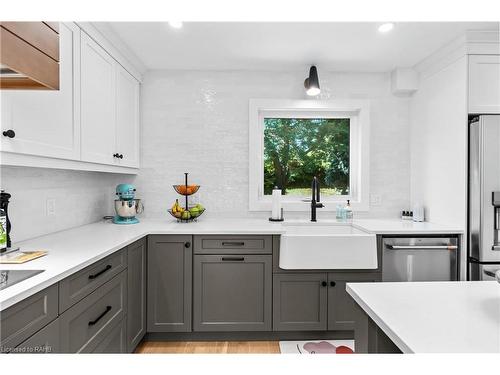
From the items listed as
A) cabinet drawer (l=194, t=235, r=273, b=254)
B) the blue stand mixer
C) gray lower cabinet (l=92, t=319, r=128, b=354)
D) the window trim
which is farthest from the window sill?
gray lower cabinet (l=92, t=319, r=128, b=354)

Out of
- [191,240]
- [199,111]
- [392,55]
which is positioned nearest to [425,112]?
[392,55]

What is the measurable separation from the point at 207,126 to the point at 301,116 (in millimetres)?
922

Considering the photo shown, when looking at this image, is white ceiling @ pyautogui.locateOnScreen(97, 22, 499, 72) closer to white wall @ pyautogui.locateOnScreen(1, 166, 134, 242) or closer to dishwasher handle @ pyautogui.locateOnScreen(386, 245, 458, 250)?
white wall @ pyautogui.locateOnScreen(1, 166, 134, 242)

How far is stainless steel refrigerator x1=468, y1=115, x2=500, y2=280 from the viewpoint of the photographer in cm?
224

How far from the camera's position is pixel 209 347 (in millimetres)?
2389

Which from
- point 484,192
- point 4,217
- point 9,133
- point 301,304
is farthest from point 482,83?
point 4,217

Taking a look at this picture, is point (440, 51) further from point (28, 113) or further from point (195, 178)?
point (28, 113)

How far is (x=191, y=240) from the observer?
2408mm

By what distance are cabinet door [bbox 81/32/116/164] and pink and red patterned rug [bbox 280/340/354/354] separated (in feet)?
6.14

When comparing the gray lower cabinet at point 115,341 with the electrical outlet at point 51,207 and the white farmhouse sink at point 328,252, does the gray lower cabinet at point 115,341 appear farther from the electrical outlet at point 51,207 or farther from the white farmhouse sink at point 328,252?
the white farmhouse sink at point 328,252

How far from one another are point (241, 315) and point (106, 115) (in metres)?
1.74

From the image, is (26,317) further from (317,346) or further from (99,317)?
(317,346)

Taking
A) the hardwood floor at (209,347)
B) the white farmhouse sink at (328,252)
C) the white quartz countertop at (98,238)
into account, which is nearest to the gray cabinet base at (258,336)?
the hardwood floor at (209,347)

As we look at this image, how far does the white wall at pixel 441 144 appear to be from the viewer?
7.83 ft
